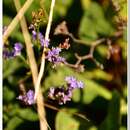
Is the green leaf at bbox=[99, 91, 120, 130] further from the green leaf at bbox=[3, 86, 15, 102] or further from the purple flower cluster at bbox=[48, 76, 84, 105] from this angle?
the green leaf at bbox=[3, 86, 15, 102]

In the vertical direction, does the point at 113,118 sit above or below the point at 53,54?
below

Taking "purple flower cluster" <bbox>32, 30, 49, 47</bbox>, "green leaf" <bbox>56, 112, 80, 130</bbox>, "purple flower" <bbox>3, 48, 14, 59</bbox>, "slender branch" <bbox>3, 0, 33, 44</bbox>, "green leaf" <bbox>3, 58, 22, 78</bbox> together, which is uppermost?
"slender branch" <bbox>3, 0, 33, 44</bbox>

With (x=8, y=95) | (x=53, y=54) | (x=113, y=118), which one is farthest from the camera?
(x=8, y=95)

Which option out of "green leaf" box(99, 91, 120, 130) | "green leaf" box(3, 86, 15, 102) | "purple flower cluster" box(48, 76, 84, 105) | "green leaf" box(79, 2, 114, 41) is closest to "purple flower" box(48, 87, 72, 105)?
"purple flower cluster" box(48, 76, 84, 105)

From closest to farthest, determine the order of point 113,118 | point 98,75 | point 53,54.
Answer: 1. point 53,54
2. point 113,118
3. point 98,75

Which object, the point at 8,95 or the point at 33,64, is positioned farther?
the point at 8,95

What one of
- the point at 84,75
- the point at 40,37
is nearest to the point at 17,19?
the point at 40,37

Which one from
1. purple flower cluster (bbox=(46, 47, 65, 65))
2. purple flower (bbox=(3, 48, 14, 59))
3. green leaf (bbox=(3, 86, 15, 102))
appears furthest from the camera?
green leaf (bbox=(3, 86, 15, 102))

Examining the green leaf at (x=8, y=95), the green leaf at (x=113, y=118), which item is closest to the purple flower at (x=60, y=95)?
the green leaf at (x=113, y=118)

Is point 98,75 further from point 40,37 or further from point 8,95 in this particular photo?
point 40,37
